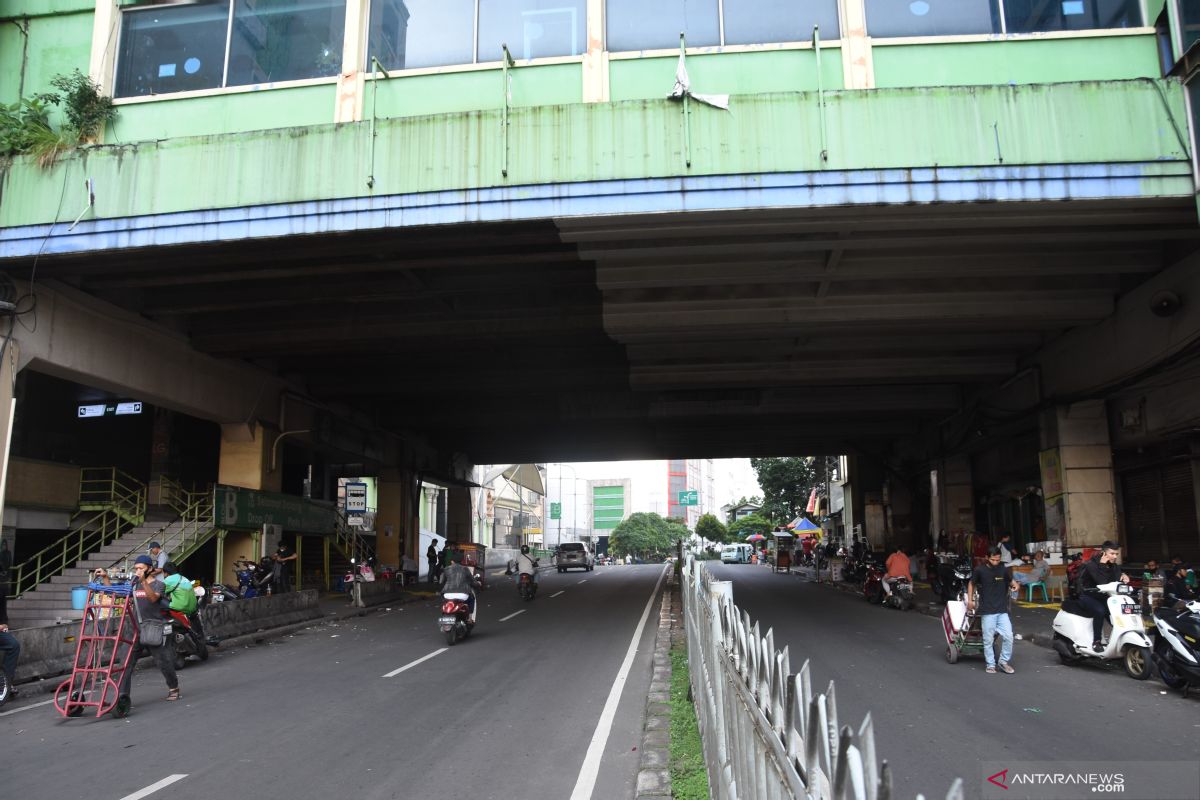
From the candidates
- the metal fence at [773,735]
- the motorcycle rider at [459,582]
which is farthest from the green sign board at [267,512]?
the metal fence at [773,735]

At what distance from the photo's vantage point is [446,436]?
33719 mm

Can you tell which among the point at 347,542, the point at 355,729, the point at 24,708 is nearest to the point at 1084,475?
the point at 355,729

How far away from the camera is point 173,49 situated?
14734 mm

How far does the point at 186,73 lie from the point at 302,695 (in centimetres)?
1182

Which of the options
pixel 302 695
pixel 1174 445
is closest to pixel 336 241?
pixel 302 695

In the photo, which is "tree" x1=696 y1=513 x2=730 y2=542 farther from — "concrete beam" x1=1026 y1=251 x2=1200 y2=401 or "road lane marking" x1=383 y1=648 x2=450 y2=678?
"road lane marking" x1=383 y1=648 x2=450 y2=678

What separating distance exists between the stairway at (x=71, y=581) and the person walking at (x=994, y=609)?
610 inches

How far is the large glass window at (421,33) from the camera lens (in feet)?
45.6

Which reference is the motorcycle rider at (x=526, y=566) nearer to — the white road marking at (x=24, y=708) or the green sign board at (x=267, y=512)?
the green sign board at (x=267, y=512)

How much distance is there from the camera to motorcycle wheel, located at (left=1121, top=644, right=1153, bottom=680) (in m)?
9.07

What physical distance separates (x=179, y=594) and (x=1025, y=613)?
1586 centimetres

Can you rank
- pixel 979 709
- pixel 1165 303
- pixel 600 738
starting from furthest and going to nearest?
pixel 1165 303 → pixel 979 709 → pixel 600 738

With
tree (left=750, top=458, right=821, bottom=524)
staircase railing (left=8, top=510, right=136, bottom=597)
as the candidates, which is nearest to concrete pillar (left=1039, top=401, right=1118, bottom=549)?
staircase railing (left=8, top=510, right=136, bottom=597)

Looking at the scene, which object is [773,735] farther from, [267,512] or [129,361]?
[267,512]
